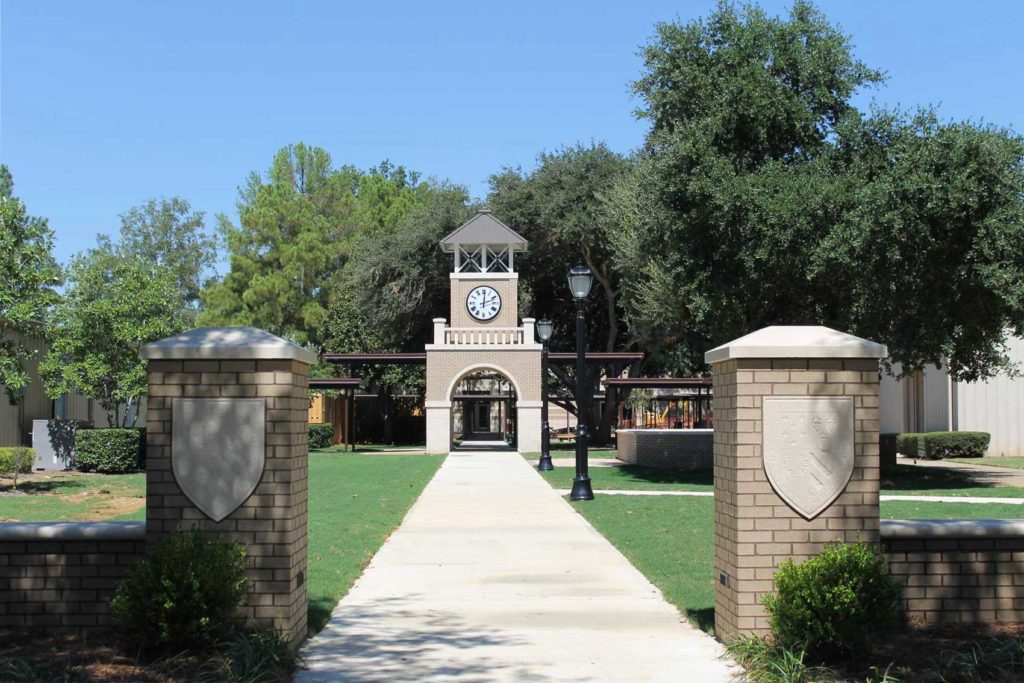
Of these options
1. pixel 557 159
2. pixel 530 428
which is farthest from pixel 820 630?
pixel 557 159

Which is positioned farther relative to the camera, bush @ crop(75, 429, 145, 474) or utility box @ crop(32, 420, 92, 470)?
utility box @ crop(32, 420, 92, 470)

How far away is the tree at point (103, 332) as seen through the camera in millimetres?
29953

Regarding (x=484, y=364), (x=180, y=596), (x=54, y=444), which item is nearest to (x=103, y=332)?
(x=54, y=444)

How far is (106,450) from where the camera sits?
93.8 feet

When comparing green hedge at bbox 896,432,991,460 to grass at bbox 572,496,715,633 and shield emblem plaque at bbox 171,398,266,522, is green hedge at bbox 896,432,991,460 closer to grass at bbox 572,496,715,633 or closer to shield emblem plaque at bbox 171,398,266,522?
grass at bbox 572,496,715,633

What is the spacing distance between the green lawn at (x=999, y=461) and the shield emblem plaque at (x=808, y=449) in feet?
82.1

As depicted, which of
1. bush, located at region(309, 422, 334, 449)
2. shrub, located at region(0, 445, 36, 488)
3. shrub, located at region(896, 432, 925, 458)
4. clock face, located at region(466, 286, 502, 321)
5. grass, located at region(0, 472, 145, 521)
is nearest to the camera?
grass, located at region(0, 472, 145, 521)

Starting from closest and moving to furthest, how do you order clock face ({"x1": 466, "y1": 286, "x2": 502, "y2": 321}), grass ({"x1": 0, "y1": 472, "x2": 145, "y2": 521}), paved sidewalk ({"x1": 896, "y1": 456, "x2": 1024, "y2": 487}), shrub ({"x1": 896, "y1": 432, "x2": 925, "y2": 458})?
grass ({"x1": 0, "y1": 472, "x2": 145, "y2": 521}), paved sidewalk ({"x1": 896, "y1": 456, "x2": 1024, "y2": 487}), shrub ({"x1": 896, "y1": 432, "x2": 925, "y2": 458}), clock face ({"x1": 466, "y1": 286, "x2": 502, "y2": 321})

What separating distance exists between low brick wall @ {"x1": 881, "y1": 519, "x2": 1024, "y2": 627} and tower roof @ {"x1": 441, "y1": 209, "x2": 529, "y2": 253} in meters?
34.7

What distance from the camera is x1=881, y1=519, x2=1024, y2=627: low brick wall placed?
7703 mm

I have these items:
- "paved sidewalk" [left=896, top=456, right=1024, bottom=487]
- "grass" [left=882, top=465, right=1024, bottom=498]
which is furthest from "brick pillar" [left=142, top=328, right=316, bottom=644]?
"paved sidewalk" [left=896, top=456, right=1024, bottom=487]

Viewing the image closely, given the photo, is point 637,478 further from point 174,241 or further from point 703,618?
point 174,241

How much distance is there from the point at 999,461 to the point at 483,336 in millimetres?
18662

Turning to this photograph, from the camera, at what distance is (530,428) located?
40500 millimetres
